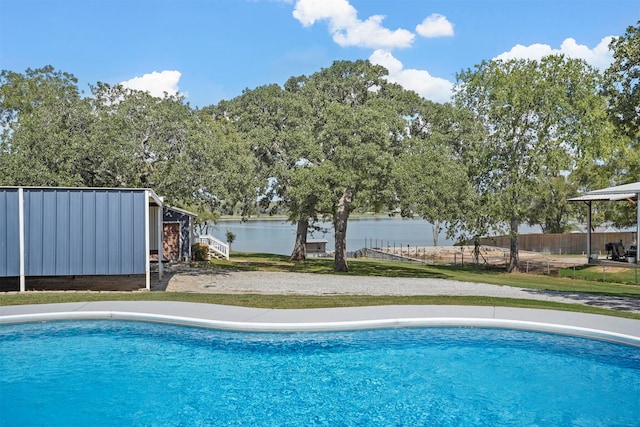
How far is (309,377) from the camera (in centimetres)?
837

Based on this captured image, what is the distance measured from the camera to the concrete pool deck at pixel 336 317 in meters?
10.4

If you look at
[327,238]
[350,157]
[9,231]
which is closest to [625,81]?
[350,157]

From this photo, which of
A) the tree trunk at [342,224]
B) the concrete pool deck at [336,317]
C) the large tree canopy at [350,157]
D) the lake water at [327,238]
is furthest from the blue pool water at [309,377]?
the lake water at [327,238]

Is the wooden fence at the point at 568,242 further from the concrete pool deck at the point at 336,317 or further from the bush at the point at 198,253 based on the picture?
the concrete pool deck at the point at 336,317

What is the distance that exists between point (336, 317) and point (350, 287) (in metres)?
7.94

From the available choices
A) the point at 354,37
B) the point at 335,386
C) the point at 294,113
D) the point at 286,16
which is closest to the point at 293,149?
the point at 294,113

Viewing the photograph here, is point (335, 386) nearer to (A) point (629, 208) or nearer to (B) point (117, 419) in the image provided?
(B) point (117, 419)

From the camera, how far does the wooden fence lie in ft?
137

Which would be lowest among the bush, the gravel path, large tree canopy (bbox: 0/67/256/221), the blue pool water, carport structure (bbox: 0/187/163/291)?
the blue pool water

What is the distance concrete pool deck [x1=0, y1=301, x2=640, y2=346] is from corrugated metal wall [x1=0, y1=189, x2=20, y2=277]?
11.0 ft

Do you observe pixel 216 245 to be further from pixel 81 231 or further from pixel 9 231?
pixel 9 231

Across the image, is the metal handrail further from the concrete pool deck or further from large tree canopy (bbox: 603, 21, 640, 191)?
large tree canopy (bbox: 603, 21, 640, 191)

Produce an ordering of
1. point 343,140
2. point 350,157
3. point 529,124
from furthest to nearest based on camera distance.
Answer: point 529,124 < point 343,140 < point 350,157

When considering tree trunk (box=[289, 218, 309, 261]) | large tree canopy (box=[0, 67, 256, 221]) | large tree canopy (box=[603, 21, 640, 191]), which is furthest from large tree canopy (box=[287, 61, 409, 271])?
large tree canopy (box=[603, 21, 640, 191])
